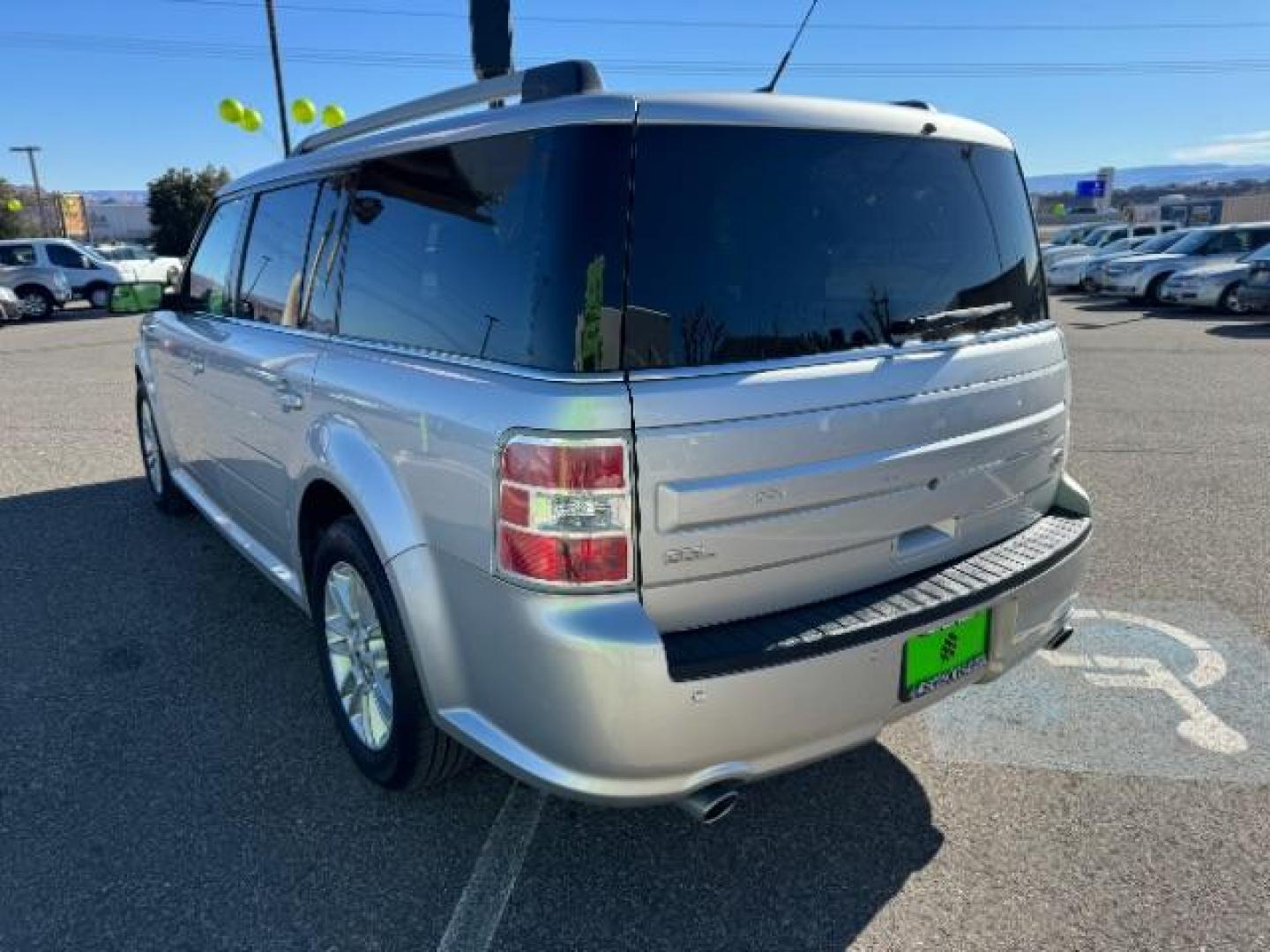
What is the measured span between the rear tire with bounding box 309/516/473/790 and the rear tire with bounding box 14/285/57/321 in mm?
23175

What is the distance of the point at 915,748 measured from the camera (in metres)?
3.00

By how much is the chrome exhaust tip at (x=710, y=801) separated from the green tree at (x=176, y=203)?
151ft

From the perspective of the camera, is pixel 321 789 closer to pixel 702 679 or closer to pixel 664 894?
pixel 664 894

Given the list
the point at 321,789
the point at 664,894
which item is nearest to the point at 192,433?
the point at 321,789

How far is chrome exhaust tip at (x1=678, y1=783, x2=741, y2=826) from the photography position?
2031 mm

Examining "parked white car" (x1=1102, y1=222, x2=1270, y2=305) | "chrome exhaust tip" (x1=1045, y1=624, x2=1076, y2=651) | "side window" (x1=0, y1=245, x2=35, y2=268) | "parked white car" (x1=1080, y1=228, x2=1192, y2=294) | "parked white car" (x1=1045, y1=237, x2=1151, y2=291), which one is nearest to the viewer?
"chrome exhaust tip" (x1=1045, y1=624, x2=1076, y2=651)

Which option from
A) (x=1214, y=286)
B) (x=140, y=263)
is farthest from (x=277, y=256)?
(x=140, y=263)

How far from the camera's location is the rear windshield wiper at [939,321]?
2336 millimetres

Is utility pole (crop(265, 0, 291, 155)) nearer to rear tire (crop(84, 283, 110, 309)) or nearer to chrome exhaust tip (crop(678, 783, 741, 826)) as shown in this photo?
rear tire (crop(84, 283, 110, 309))

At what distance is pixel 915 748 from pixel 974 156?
190 cm

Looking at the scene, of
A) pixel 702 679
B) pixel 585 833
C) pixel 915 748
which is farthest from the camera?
pixel 915 748

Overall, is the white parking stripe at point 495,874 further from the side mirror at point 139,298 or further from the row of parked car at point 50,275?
the row of parked car at point 50,275

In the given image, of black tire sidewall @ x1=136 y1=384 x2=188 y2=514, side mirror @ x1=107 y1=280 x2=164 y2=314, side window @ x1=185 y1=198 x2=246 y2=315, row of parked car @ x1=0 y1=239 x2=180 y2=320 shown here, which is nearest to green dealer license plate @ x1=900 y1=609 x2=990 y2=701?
side window @ x1=185 y1=198 x2=246 y2=315

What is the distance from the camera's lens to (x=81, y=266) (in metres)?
22.6
